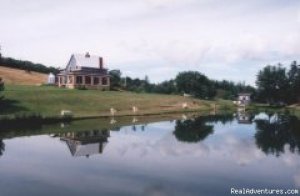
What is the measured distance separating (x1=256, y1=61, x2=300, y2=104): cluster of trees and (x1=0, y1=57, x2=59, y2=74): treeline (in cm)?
7303

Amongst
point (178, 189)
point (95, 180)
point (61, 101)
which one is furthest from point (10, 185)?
point (61, 101)

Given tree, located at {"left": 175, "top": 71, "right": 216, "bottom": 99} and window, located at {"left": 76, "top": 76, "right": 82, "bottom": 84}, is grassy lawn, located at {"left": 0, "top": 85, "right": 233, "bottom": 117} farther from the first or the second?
tree, located at {"left": 175, "top": 71, "right": 216, "bottom": 99}

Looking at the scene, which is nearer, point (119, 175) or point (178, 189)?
point (178, 189)

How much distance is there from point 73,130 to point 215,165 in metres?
26.7

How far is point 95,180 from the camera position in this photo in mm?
25625

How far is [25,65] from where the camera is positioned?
162500 mm

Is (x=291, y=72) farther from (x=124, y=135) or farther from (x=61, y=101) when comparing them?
(x=124, y=135)

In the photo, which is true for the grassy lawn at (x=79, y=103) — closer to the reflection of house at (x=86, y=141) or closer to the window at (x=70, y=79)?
the window at (x=70, y=79)

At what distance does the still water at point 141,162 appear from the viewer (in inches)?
952

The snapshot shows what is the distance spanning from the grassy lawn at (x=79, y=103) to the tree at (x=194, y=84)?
34953 mm

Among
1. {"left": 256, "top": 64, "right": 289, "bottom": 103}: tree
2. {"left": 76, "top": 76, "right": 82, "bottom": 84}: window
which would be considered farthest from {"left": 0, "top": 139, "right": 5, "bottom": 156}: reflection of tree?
{"left": 256, "top": 64, "right": 289, "bottom": 103}: tree

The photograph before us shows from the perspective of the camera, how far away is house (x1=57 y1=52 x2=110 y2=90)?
110463mm

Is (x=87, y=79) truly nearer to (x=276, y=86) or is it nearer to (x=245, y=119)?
(x=245, y=119)

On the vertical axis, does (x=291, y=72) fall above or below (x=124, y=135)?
above
